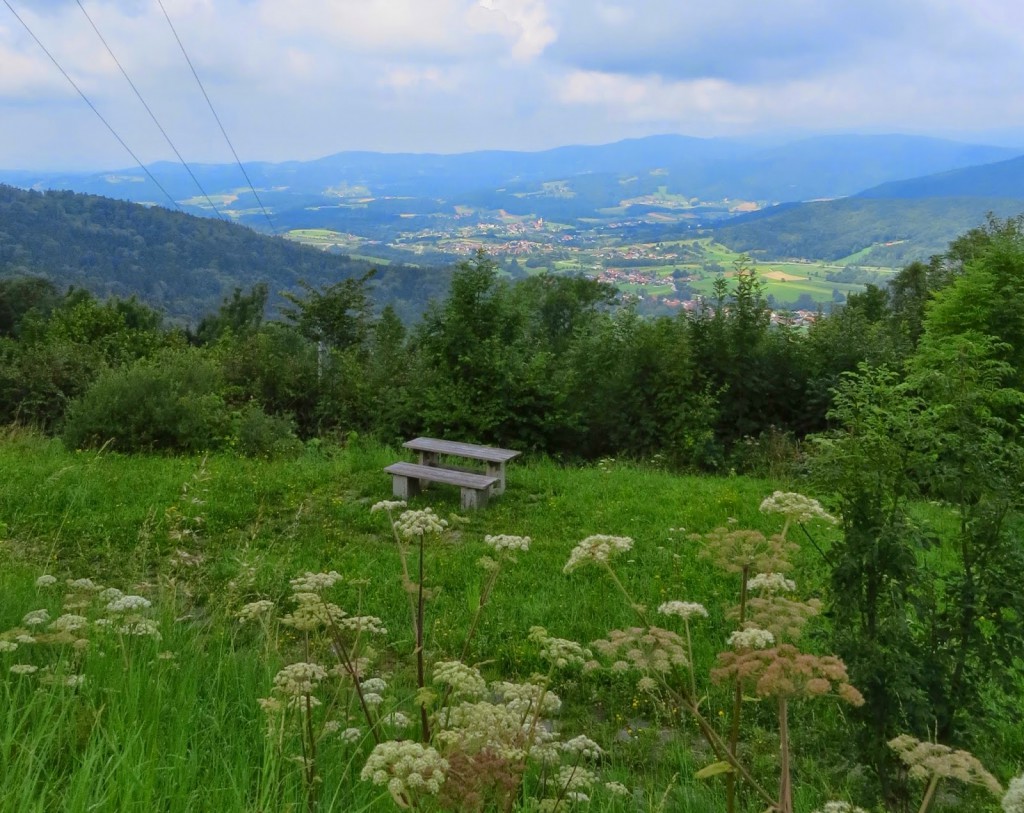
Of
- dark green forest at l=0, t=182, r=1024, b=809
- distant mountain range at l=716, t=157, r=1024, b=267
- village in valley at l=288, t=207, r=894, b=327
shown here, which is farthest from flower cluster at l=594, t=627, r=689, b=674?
distant mountain range at l=716, t=157, r=1024, b=267

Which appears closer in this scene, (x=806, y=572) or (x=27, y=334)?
(x=806, y=572)

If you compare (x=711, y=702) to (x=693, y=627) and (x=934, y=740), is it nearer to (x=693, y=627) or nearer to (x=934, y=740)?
(x=693, y=627)

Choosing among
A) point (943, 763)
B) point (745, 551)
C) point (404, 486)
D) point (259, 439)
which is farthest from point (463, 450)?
point (943, 763)

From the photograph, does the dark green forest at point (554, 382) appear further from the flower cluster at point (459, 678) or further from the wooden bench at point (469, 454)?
the flower cluster at point (459, 678)

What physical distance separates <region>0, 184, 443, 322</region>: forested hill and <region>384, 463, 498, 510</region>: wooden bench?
65.0 m

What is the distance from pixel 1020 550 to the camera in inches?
104

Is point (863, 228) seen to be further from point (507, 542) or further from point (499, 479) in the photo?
point (507, 542)

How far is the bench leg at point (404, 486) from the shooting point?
793 centimetres

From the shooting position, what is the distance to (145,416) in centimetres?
947

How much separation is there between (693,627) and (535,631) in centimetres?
309

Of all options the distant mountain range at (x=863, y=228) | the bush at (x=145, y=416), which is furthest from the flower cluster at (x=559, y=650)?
the distant mountain range at (x=863, y=228)

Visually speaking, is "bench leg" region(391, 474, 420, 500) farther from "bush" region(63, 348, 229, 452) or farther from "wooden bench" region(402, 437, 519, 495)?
"bush" region(63, 348, 229, 452)

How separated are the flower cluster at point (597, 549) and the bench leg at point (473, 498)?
18.5ft

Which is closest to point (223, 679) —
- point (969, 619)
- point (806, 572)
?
point (969, 619)
